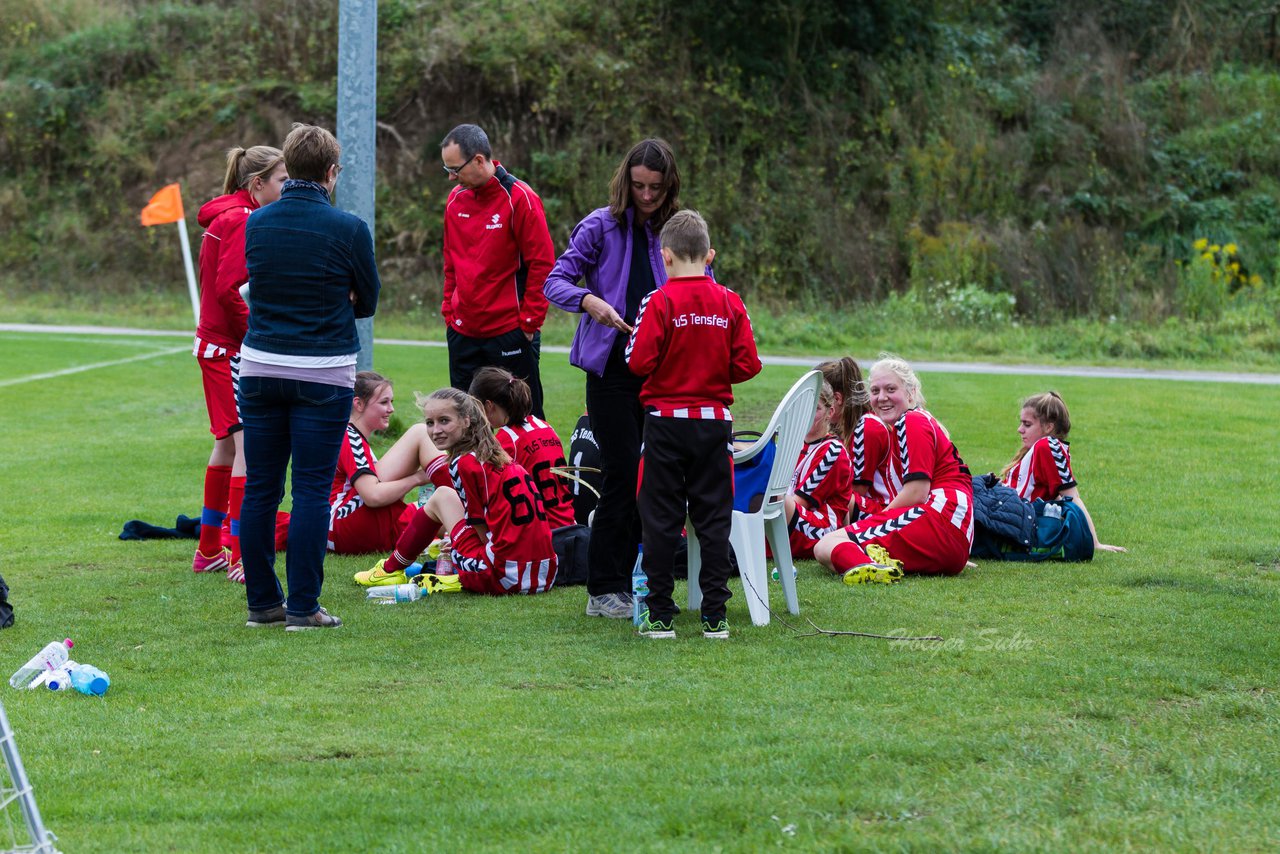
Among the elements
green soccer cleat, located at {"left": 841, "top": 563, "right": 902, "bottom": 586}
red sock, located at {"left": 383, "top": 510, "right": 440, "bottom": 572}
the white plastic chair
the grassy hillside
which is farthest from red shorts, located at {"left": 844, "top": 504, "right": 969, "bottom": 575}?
the grassy hillside

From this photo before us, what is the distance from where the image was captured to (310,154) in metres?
5.62

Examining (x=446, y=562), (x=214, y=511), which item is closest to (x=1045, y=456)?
(x=446, y=562)

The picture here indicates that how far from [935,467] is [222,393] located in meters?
3.48

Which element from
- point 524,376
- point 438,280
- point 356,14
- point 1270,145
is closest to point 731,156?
point 438,280

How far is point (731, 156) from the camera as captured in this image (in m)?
26.3

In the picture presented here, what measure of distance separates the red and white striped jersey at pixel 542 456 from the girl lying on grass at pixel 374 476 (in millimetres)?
399

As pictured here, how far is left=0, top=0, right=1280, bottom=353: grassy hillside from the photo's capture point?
25141mm

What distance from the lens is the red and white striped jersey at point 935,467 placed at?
6934mm

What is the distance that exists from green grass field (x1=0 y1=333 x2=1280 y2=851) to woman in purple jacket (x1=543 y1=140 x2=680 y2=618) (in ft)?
0.98

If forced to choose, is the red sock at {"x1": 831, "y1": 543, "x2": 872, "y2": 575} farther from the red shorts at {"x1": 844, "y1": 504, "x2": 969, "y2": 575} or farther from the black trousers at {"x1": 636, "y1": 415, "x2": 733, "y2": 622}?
the black trousers at {"x1": 636, "y1": 415, "x2": 733, "y2": 622}

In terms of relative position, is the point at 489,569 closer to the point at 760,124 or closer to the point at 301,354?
the point at 301,354

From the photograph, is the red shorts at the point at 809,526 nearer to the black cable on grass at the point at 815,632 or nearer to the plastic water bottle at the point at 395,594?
the black cable on grass at the point at 815,632

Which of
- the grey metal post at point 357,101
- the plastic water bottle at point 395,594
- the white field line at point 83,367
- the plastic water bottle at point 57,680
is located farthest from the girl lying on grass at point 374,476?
the white field line at point 83,367

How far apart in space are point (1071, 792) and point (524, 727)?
1.60 meters
